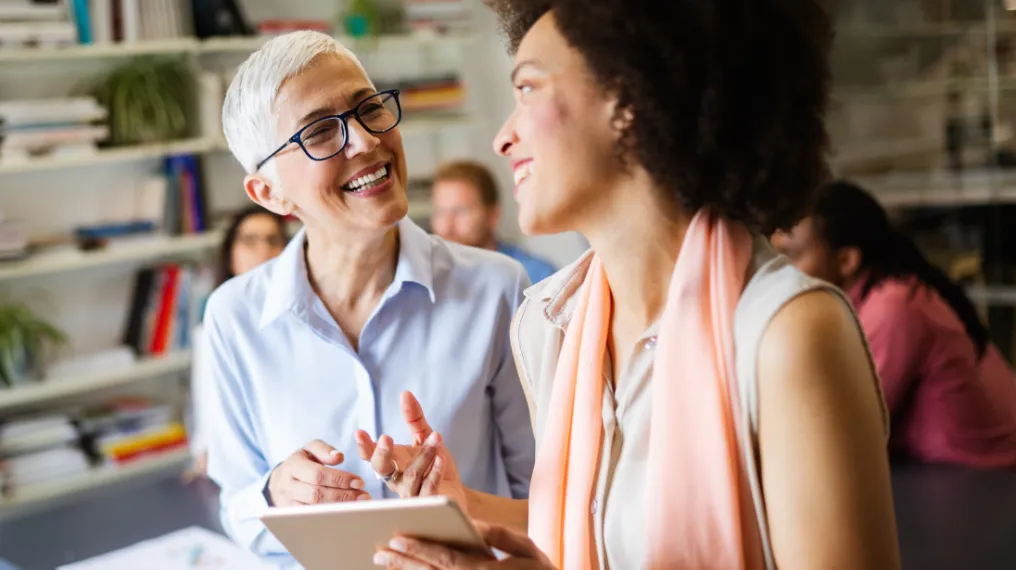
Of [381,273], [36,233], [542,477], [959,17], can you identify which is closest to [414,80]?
[36,233]

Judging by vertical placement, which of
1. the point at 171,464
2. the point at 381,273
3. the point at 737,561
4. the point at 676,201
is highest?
the point at 676,201

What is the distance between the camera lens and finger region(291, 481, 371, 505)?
4.44 ft

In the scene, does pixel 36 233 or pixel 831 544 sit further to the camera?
pixel 36 233

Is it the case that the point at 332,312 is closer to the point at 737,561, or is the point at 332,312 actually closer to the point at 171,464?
the point at 737,561

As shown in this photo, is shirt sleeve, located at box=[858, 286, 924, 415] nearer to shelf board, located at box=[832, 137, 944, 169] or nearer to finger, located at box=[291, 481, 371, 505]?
finger, located at box=[291, 481, 371, 505]

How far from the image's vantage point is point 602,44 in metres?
1.10

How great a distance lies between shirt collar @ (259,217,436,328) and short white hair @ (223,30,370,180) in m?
0.15

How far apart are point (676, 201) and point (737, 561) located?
1.28 feet

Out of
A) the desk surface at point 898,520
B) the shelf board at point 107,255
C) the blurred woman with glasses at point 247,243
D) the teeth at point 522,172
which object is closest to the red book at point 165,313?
the shelf board at point 107,255

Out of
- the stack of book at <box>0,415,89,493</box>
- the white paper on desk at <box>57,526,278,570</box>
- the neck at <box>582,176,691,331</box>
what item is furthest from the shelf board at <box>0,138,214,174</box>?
the neck at <box>582,176,691,331</box>

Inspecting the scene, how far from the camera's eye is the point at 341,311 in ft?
5.36

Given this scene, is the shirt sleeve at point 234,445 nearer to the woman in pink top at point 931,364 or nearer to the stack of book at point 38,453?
the woman in pink top at point 931,364

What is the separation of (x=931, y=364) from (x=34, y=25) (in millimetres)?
3221

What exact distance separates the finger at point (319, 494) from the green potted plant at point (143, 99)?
3045 mm
